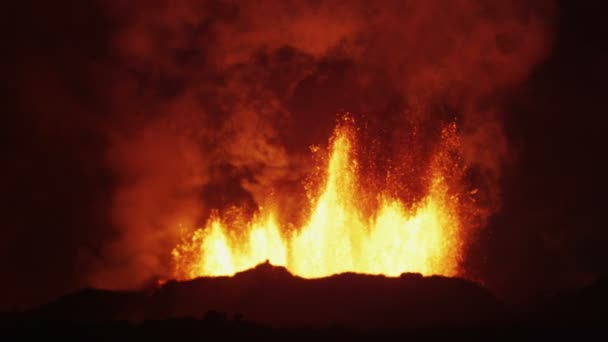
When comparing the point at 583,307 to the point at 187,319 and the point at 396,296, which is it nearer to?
the point at 396,296

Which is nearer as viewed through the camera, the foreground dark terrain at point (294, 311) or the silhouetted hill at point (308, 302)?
the foreground dark terrain at point (294, 311)

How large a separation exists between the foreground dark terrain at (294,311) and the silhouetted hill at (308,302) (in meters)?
0.06

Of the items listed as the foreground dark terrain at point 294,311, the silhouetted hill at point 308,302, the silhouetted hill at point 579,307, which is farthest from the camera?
the silhouetted hill at point 579,307

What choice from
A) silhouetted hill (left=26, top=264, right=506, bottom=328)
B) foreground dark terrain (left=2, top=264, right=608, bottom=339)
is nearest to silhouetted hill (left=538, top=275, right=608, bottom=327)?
foreground dark terrain (left=2, top=264, right=608, bottom=339)

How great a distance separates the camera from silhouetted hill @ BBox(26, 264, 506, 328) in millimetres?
47125

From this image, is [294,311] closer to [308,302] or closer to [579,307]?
[308,302]

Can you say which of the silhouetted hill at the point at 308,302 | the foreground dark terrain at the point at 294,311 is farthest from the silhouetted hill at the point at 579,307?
the silhouetted hill at the point at 308,302

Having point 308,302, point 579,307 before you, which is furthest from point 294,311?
point 579,307

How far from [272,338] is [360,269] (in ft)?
58.8

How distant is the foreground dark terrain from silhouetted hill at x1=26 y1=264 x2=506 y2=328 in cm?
6

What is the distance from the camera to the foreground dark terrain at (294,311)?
4159cm

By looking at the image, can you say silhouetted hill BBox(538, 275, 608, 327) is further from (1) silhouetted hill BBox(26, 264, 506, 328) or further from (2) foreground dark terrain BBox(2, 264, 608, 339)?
(1) silhouetted hill BBox(26, 264, 506, 328)

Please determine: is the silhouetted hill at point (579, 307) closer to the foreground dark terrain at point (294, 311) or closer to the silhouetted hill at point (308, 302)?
the foreground dark terrain at point (294, 311)

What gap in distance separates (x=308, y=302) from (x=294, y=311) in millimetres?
1017
